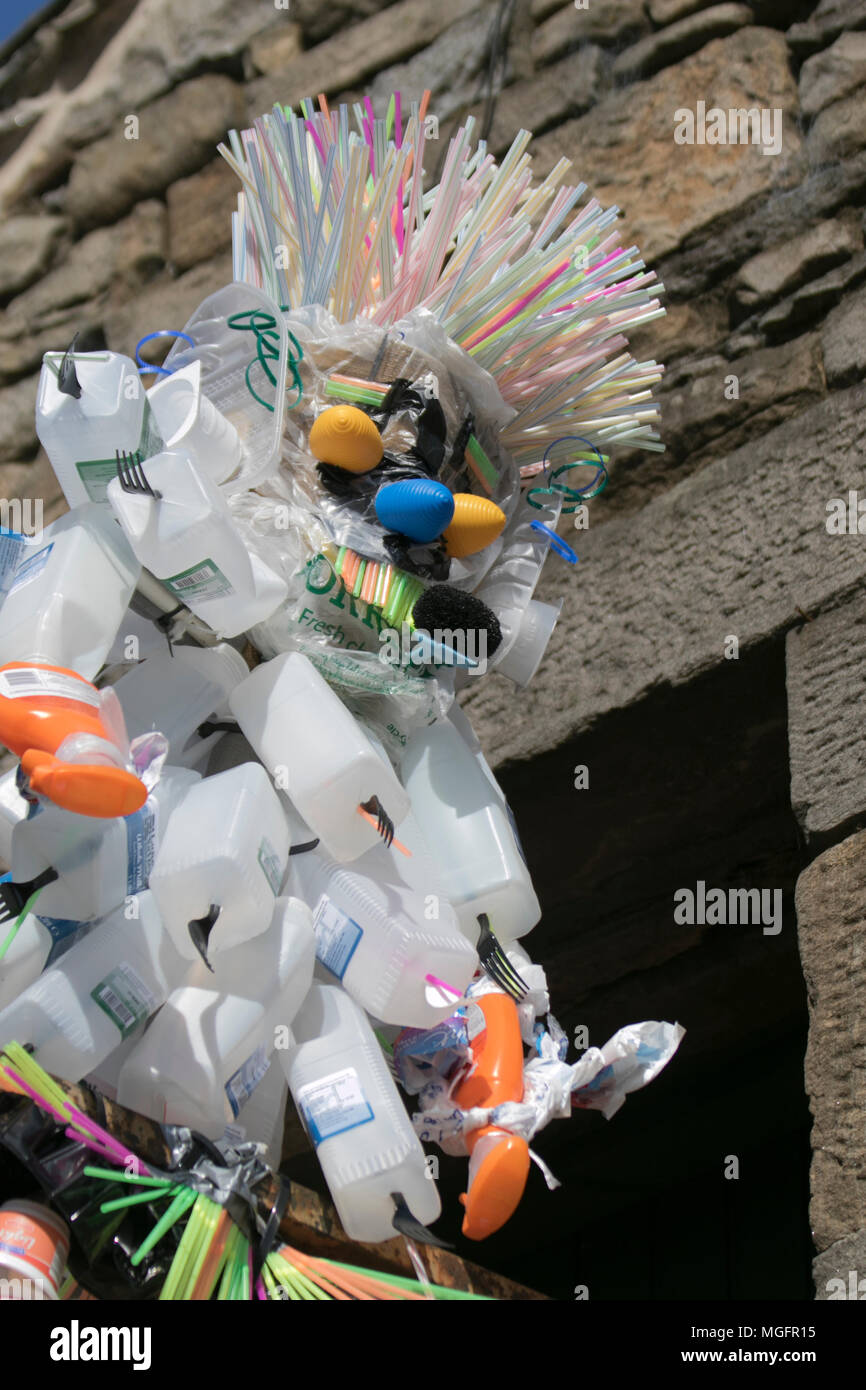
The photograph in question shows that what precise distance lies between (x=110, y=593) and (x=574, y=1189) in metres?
1.40

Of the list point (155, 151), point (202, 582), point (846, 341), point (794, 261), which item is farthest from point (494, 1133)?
point (155, 151)

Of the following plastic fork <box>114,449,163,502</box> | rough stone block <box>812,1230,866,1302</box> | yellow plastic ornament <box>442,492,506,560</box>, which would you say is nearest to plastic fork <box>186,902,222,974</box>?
plastic fork <box>114,449,163,502</box>

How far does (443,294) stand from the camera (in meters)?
1.68

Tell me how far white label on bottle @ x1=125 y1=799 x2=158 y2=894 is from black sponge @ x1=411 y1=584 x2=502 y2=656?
379 mm

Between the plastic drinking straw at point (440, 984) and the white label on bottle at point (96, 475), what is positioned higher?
the white label on bottle at point (96, 475)

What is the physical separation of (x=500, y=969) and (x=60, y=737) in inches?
21.5

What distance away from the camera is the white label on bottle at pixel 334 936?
1375 mm

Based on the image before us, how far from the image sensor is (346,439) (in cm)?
153

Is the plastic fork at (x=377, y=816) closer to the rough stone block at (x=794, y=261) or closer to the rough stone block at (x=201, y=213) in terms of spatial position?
the rough stone block at (x=794, y=261)

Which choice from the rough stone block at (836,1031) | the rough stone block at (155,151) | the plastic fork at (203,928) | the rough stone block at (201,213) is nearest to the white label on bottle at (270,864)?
the plastic fork at (203,928)

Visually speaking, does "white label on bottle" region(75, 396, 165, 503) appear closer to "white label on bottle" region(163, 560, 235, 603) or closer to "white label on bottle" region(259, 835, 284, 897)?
"white label on bottle" region(163, 560, 235, 603)

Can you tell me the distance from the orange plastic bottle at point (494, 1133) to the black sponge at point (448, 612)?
1.26 feet

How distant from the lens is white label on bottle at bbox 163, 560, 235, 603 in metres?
1.36
